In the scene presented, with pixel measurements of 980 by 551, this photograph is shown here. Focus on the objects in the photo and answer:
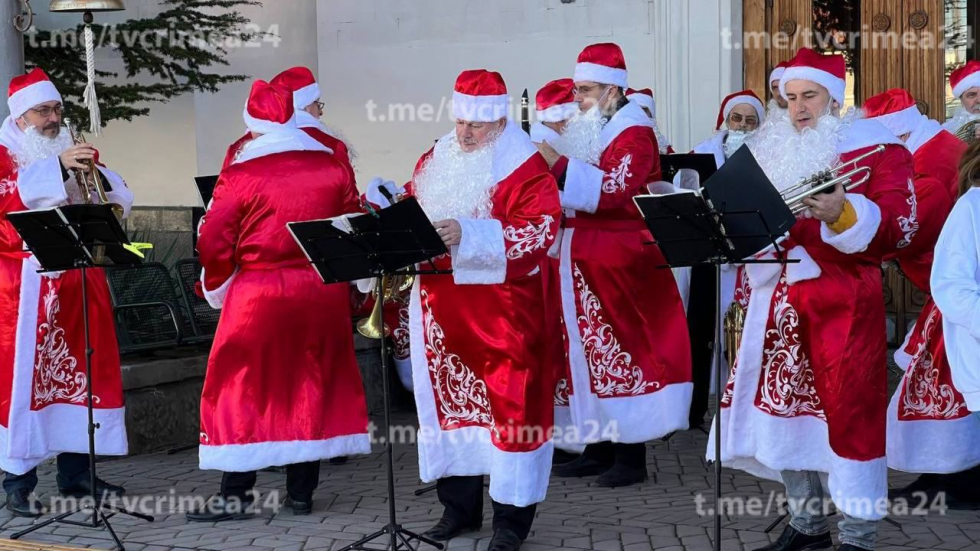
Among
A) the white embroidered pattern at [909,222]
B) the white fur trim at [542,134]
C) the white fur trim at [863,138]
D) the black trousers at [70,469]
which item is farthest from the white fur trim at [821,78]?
the black trousers at [70,469]

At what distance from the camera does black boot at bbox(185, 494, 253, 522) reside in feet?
21.5

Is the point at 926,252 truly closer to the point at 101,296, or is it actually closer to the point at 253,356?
the point at 253,356

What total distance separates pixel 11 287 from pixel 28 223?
0.87 metres

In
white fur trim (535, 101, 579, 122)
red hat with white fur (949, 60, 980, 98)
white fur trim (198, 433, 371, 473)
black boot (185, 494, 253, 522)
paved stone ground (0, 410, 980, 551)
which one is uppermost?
red hat with white fur (949, 60, 980, 98)

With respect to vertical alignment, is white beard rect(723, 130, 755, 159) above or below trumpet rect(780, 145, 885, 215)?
above

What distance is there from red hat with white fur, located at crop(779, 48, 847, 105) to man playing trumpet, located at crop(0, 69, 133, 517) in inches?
131

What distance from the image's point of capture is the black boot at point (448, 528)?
238 inches

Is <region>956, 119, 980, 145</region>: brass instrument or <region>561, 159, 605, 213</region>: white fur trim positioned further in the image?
<region>956, 119, 980, 145</region>: brass instrument

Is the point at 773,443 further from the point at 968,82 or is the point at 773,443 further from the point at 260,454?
the point at 968,82

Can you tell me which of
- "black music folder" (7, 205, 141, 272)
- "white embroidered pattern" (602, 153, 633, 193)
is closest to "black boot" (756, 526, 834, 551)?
"white embroidered pattern" (602, 153, 633, 193)

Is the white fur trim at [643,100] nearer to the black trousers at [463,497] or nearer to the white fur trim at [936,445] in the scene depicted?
the white fur trim at [936,445]

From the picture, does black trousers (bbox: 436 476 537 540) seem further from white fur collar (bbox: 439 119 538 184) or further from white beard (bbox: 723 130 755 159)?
white beard (bbox: 723 130 755 159)

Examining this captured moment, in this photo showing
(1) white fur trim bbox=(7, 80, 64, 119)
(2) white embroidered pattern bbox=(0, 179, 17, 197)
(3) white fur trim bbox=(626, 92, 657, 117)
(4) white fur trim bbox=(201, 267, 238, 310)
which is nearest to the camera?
(4) white fur trim bbox=(201, 267, 238, 310)

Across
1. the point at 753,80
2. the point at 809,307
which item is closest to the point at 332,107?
the point at 753,80
